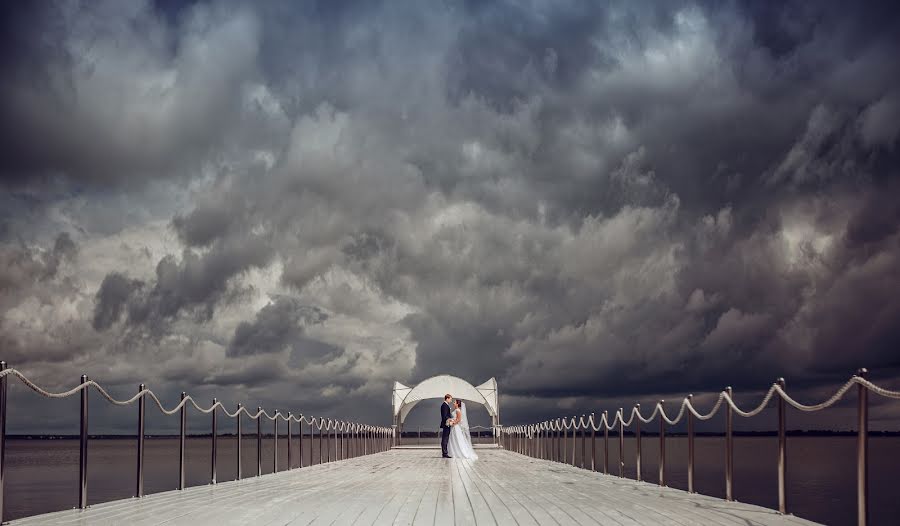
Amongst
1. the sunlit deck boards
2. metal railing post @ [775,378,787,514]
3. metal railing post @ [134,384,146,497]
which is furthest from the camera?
metal railing post @ [134,384,146,497]

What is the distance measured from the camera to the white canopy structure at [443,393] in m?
48.6

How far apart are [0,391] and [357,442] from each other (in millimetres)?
24132

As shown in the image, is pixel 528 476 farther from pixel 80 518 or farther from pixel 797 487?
pixel 797 487

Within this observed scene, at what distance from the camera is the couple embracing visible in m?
23.5

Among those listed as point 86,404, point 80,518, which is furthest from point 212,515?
point 86,404

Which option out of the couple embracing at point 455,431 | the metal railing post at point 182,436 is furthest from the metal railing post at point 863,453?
the couple embracing at point 455,431

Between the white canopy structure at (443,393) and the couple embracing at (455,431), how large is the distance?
24.0 m

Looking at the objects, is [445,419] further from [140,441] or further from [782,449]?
[782,449]

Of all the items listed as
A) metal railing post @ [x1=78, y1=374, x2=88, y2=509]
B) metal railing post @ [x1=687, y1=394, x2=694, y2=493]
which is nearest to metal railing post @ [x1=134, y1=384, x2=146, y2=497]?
metal railing post @ [x1=78, y1=374, x2=88, y2=509]

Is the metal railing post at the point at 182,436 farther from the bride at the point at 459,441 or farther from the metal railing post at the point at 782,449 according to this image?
the bride at the point at 459,441

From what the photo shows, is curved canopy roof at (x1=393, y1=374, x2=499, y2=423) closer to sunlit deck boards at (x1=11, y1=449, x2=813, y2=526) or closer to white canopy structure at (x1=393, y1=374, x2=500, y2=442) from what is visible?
white canopy structure at (x1=393, y1=374, x2=500, y2=442)

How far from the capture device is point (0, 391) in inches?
279

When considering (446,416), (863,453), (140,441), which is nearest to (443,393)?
(446,416)

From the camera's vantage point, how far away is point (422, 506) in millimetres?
9297
